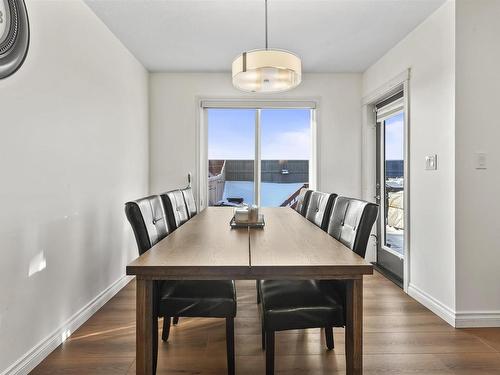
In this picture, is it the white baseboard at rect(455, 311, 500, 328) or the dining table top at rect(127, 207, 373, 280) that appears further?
the white baseboard at rect(455, 311, 500, 328)

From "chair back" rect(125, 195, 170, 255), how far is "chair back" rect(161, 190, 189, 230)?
20cm

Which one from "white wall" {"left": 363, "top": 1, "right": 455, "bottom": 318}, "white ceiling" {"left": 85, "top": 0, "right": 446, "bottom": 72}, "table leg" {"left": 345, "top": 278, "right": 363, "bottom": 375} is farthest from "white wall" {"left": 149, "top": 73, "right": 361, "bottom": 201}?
"table leg" {"left": 345, "top": 278, "right": 363, "bottom": 375}

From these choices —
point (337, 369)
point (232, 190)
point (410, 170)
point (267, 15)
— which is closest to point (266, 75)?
point (267, 15)

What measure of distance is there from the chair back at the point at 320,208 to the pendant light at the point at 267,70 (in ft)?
2.79

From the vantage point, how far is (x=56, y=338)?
83.7 inches

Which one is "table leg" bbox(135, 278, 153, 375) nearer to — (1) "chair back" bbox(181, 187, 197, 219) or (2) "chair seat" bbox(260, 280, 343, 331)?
(2) "chair seat" bbox(260, 280, 343, 331)

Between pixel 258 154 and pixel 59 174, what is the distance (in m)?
2.60

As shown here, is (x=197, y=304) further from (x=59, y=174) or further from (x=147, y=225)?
(x=59, y=174)

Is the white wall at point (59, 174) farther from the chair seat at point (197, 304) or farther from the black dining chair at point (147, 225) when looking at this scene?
the chair seat at point (197, 304)

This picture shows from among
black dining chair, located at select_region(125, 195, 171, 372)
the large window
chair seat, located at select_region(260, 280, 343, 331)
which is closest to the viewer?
chair seat, located at select_region(260, 280, 343, 331)

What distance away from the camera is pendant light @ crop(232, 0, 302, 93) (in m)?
2.05

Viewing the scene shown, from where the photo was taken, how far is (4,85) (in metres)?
1.67

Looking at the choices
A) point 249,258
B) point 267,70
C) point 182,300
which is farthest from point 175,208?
point 249,258

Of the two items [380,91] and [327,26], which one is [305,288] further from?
[380,91]
